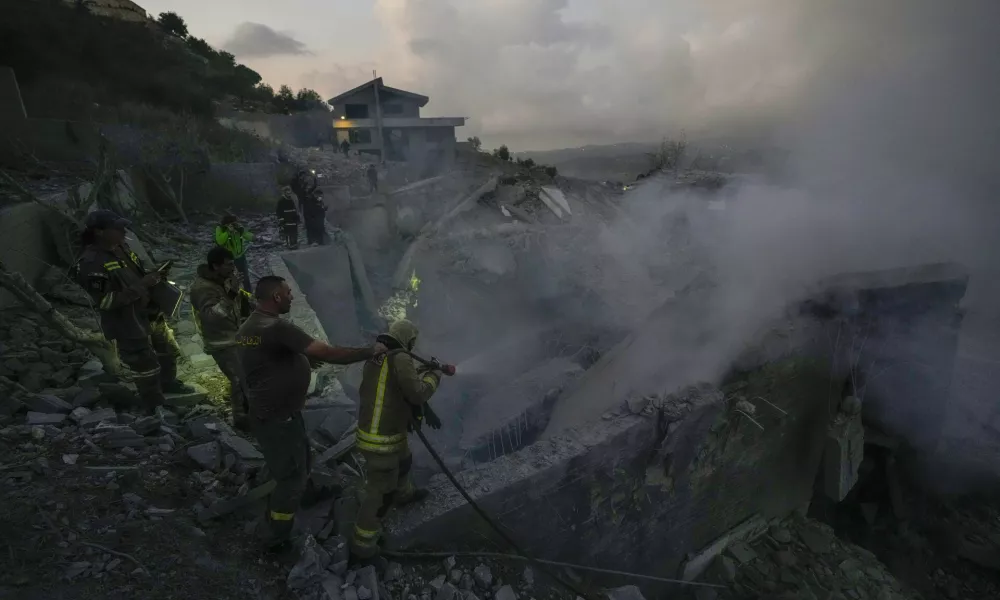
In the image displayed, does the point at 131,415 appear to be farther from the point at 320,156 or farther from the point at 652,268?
the point at 320,156

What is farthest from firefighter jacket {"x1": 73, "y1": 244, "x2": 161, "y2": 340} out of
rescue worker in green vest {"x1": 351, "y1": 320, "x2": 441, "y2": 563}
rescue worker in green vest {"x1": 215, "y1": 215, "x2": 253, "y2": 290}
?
rescue worker in green vest {"x1": 215, "y1": 215, "x2": 253, "y2": 290}

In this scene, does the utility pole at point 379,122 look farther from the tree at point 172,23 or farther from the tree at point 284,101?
the tree at point 172,23

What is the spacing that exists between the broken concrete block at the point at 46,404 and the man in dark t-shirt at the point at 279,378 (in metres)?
2.06

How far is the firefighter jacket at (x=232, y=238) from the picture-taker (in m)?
5.56

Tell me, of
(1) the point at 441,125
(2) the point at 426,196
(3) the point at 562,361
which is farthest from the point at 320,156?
(3) the point at 562,361

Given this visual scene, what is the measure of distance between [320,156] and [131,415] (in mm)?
19293

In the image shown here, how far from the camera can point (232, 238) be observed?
5.73 metres

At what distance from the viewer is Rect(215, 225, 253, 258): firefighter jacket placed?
556 cm

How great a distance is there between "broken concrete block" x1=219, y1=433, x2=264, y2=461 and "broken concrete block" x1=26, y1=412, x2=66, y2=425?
1069 millimetres

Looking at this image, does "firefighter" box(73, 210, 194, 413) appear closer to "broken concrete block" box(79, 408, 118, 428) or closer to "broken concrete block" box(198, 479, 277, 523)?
"broken concrete block" box(79, 408, 118, 428)

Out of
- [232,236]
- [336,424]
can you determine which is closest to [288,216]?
[232,236]

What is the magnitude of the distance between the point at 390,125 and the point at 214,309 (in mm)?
28026

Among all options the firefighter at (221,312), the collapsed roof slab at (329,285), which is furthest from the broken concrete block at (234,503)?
the collapsed roof slab at (329,285)

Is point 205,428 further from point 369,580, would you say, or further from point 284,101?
point 284,101
